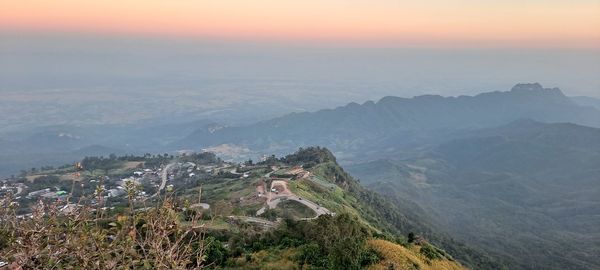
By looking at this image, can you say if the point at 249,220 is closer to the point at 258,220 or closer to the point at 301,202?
the point at 258,220

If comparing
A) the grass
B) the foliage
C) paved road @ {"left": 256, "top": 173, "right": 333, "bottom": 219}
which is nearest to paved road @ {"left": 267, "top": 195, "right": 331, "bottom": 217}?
paved road @ {"left": 256, "top": 173, "right": 333, "bottom": 219}

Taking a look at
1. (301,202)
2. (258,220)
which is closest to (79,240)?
(258,220)

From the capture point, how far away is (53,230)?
1058 cm

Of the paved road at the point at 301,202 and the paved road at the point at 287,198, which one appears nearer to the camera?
the paved road at the point at 287,198

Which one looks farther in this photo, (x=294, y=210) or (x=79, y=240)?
(x=294, y=210)

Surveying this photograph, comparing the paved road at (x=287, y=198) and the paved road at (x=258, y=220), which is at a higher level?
the paved road at (x=258, y=220)

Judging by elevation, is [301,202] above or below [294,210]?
below

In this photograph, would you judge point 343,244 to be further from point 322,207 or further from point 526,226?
point 526,226

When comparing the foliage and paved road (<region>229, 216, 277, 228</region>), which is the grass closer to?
paved road (<region>229, 216, 277, 228</region>)

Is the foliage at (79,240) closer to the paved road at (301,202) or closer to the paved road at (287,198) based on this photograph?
the paved road at (287,198)

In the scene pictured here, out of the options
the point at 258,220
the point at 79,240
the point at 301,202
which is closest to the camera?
the point at 79,240

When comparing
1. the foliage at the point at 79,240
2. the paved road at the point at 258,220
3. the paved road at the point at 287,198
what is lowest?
the paved road at the point at 287,198

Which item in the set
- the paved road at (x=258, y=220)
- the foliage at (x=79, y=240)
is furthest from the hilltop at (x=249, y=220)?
the paved road at (x=258, y=220)

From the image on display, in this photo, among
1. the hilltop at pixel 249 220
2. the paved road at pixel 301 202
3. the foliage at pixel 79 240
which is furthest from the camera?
the paved road at pixel 301 202
